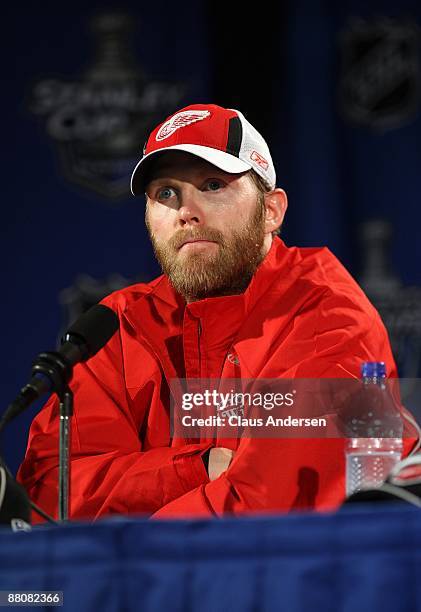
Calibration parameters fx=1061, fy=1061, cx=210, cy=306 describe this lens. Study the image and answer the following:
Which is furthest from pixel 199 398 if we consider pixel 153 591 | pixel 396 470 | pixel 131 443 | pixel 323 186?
pixel 323 186

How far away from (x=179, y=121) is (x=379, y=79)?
4.02 feet

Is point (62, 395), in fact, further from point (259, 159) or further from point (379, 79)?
point (379, 79)

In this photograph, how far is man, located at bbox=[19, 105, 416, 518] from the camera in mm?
1394

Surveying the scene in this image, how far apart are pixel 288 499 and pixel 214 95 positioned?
1498mm

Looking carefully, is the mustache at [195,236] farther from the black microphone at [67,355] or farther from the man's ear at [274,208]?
the black microphone at [67,355]

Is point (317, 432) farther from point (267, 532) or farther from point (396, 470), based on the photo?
point (267, 532)

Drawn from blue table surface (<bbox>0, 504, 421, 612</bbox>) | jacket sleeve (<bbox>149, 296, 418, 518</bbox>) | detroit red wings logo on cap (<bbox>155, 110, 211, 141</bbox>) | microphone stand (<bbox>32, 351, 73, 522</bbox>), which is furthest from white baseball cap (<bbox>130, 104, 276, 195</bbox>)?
blue table surface (<bbox>0, 504, 421, 612</bbox>)

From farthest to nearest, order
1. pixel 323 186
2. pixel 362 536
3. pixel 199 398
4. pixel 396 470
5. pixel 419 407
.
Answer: pixel 323 186, pixel 419 407, pixel 199 398, pixel 396 470, pixel 362 536

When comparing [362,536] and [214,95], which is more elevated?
[214,95]

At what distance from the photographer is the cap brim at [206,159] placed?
57.3 inches

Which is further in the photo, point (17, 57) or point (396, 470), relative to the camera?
point (17, 57)

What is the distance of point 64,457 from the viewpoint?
1076 millimetres

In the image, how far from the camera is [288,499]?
1304 millimetres

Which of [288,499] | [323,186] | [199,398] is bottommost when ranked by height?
[288,499]
